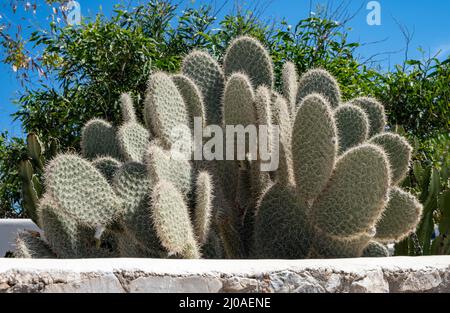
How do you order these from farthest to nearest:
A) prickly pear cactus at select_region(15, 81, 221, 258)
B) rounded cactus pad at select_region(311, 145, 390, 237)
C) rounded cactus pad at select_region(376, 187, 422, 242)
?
rounded cactus pad at select_region(376, 187, 422, 242) < rounded cactus pad at select_region(311, 145, 390, 237) < prickly pear cactus at select_region(15, 81, 221, 258)

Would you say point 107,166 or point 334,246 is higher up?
point 107,166

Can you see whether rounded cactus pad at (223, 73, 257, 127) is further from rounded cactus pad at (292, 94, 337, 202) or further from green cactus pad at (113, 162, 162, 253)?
green cactus pad at (113, 162, 162, 253)

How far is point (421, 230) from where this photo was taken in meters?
3.80

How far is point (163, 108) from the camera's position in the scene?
9.98 feet

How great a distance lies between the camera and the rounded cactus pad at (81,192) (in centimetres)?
272

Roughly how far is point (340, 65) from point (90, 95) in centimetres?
246

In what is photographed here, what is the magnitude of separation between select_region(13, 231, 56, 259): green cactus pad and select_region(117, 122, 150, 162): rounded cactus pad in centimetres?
63

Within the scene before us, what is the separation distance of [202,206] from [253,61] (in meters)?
1.19

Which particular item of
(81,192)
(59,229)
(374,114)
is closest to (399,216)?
(374,114)

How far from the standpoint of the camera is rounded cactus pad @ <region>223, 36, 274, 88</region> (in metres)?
3.53

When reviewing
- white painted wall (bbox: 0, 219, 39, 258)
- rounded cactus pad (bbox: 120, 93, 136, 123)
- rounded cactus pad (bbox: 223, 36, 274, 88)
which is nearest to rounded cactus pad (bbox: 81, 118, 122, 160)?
rounded cactus pad (bbox: 120, 93, 136, 123)

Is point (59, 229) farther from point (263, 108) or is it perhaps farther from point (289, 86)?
point (289, 86)

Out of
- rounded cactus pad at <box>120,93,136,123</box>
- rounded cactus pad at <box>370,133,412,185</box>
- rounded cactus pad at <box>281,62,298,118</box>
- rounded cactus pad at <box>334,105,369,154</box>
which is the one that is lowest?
rounded cactus pad at <box>370,133,412,185</box>
